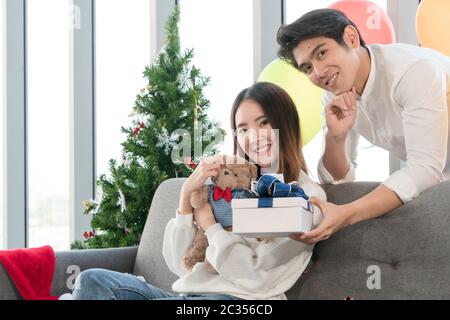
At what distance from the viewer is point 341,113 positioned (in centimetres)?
191

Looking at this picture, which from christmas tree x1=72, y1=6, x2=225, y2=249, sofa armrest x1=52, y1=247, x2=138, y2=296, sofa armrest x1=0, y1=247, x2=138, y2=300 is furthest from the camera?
christmas tree x1=72, y1=6, x2=225, y2=249

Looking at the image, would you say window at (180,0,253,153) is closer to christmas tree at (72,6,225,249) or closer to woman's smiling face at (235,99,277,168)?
christmas tree at (72,6,225,249)

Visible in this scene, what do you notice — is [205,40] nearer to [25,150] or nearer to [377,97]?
[25,150]

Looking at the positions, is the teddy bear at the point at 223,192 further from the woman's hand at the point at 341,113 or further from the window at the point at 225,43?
the window at the point at 225,43

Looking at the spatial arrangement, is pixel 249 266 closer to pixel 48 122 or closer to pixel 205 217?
pixel 205 217

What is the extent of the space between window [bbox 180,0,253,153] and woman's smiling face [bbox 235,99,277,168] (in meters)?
1.80

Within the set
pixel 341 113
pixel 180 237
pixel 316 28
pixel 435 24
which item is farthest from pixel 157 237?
pixel 435 24

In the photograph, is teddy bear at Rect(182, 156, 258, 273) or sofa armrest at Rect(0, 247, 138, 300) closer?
teddy bear at Rect(182, 156, 258, 273)

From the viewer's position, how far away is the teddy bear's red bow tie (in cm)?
189

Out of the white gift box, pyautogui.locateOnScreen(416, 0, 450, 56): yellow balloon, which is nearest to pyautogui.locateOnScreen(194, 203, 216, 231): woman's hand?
the white gift box

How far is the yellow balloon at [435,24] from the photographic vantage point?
104 inches

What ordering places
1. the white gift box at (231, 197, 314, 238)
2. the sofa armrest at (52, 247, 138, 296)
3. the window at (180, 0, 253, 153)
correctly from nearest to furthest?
the white gift box at (231, 197, 314, 238)
the sofa armrest at (52, 247, 138, 296)
the window at (180, 0, 253, 153)

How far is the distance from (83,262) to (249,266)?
2.81 ft
